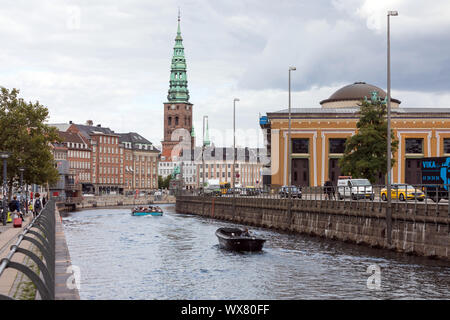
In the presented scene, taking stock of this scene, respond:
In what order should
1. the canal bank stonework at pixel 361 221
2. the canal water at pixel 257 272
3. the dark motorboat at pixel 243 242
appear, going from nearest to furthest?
the canal water at pixel 257 272 → the canal bank stonework at pixel 361 221 → the dark motorboat at pixel 243 242

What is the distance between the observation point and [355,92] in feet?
438

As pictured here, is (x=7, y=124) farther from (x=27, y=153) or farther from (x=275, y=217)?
(x=275, y=217)

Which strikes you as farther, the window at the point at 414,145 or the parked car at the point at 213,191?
the window at the point at 414,145

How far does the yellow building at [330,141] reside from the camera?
114 metres

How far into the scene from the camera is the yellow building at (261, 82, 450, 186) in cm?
11431

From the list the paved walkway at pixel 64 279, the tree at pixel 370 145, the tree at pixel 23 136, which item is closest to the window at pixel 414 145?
the tree at pixel 370 145

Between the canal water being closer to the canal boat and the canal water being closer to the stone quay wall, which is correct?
the canal boat

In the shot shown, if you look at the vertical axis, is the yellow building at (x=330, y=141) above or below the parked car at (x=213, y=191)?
above

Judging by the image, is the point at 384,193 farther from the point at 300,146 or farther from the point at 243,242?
the point at 300,146

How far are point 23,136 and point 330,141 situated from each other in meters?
56.6

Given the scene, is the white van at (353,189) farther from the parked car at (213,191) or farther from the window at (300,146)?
the window at (300,146)

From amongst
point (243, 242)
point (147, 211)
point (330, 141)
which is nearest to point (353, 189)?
point (243, 242)

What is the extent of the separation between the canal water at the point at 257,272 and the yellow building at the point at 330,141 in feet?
206
